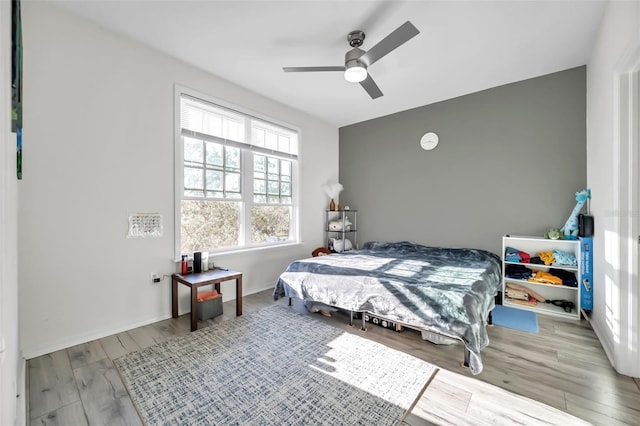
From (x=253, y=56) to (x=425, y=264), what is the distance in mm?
A: 2997

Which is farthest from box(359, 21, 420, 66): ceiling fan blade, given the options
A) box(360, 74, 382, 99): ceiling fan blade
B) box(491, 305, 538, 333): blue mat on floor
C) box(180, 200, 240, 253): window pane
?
box(491, 305, 538, 333): blue mat on floor

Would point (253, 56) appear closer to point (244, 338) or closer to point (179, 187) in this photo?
point (179, 187)

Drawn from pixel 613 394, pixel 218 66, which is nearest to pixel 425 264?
pixel 613 394

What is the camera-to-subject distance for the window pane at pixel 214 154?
330cm

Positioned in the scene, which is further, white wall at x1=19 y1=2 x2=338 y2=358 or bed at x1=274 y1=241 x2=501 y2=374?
white wall at x1=19 y1=2 x2=338 y2=358

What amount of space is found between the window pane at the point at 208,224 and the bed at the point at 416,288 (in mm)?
1082

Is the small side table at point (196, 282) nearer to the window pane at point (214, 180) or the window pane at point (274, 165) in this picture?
the window pane at point (214, 180)

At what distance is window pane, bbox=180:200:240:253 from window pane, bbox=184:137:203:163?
504mm

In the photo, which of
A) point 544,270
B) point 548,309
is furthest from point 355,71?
point 548,309

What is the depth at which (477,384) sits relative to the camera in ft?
5.91

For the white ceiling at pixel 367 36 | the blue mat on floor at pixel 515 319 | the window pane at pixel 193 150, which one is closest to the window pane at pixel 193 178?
the window pane at pixel 193 150

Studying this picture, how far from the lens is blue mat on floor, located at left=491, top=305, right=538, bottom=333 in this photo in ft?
8.68

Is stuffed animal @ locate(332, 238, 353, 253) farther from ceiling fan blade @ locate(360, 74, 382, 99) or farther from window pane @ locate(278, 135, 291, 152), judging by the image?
ceiling fan blade @ locate(360, 74, 382, 99)

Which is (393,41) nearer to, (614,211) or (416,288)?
(416,288)
